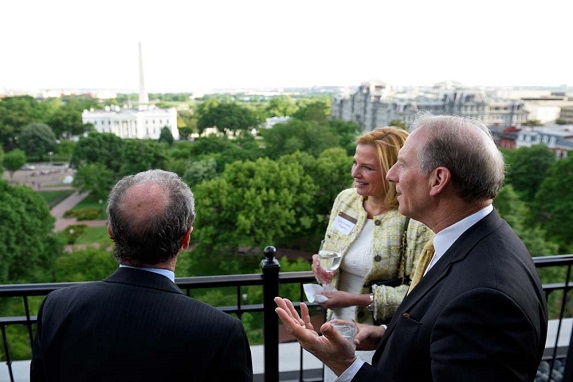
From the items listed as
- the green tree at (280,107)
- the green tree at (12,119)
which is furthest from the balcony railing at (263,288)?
the green tree at (280,107)

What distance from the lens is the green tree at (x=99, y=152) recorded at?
37656 millimetres

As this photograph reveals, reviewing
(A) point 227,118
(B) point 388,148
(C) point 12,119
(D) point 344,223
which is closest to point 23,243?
(D) point 344,223

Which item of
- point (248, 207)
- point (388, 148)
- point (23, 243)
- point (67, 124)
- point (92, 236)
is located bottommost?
point (92, 236)

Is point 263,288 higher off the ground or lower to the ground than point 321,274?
lower

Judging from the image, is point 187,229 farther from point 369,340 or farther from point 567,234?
point 567,234

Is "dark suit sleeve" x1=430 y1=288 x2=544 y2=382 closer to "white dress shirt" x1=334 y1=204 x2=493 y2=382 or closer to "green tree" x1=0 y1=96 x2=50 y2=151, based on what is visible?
"white dress shirt" x1=334 y1=204 x2=493 y2=382

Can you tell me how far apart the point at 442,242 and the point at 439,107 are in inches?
2547

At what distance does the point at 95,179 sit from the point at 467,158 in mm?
36141

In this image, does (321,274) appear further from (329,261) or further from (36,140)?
(36,140)

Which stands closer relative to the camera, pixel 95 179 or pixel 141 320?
pixel 141 320

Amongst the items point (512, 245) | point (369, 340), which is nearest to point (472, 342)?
point (512, 245)

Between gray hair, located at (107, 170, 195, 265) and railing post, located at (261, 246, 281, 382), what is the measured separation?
2.75 feet

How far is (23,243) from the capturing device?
19422 millimetres

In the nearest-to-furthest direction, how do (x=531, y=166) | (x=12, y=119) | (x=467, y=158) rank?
(x=467, y=158) < (x=531, y=166) < (x=12, y=119)
